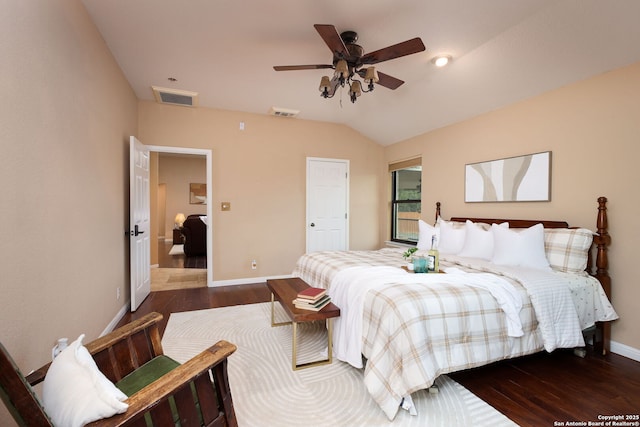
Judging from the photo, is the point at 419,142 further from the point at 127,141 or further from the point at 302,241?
the point at 127,141

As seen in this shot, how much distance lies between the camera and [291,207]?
4996mm

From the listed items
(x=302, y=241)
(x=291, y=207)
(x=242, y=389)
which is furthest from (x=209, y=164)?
(x=242, y=389)

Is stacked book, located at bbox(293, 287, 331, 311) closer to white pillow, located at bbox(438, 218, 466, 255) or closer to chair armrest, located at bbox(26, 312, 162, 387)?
chair armrest, located at bbox(26, 312, 162, 387)

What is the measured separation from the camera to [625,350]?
2416 millimetres

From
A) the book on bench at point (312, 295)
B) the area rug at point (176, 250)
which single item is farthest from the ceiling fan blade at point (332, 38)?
the area rug at point (176, 250)

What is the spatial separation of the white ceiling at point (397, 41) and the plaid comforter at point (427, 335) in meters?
2.02

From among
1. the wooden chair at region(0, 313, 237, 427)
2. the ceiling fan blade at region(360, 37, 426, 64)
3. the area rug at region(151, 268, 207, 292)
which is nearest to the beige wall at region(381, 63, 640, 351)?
the ceiling fan blade at region(360, 37, 426, 64)

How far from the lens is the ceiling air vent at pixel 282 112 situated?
4477 mm

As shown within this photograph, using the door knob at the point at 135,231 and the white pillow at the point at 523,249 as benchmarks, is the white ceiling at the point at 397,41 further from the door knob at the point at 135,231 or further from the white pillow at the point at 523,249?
the door knob at the point at 135,231

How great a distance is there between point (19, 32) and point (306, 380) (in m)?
2.53

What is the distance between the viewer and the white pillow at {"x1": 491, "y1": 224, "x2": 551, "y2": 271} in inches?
103

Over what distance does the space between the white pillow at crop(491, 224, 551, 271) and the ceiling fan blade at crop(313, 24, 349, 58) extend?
2183 mm

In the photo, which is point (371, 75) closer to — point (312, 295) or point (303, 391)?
point (312, 295)

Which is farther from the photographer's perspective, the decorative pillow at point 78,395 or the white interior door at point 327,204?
the white interior door at point 327,204
